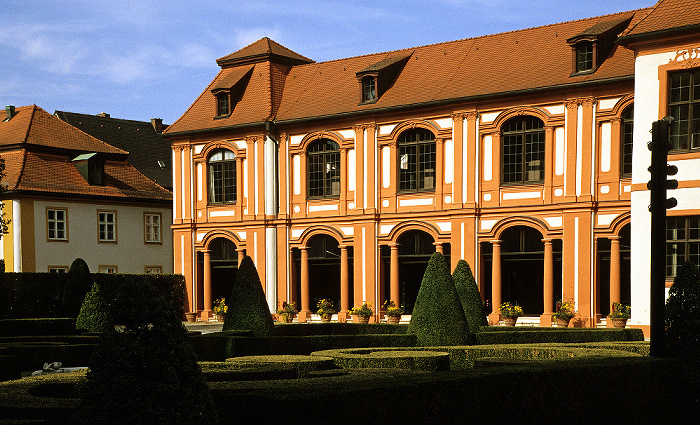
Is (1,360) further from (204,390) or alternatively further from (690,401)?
(690,401)

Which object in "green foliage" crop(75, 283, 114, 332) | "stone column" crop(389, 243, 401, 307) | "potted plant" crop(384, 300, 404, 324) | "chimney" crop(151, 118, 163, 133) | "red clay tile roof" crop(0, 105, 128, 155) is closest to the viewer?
"green foliage" crop(75, 283, 114, 332)

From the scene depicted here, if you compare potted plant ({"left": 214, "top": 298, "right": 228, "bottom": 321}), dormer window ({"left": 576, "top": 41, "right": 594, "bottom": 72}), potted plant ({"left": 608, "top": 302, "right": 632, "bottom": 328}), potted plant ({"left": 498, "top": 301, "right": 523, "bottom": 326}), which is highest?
dormer window ({"left": 576, "top": 41, "right": 594, "bottom": 72})

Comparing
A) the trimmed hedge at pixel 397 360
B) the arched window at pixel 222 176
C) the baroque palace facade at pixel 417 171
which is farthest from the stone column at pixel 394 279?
the trimmed hedge at pixel 397 360

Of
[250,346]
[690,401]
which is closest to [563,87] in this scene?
[250,346]

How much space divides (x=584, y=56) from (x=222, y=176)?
52.9 ft

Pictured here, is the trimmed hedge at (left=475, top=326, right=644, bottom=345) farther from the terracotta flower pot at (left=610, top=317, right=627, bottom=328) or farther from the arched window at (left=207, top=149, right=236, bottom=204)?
the arched window at (left=207, top=149, right=236, bottom=204)

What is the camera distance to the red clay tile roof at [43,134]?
139 feet

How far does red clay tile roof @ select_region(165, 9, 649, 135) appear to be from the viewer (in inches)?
1240

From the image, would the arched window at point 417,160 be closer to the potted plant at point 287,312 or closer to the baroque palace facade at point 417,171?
the baroque palace facade at point 417,171

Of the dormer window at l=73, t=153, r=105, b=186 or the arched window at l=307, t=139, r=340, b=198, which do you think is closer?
the arched window at l=307, t=139, r=340, b=198

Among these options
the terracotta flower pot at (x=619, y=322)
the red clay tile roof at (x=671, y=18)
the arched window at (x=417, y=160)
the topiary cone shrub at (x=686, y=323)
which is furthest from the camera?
the arched window at (x=417, y=160)

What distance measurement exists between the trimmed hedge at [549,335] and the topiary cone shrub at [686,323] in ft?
24.4

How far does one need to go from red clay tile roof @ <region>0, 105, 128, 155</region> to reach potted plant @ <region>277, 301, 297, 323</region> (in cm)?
1482

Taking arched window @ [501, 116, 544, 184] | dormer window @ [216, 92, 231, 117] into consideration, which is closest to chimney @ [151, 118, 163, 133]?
dormer window @ [216, 92, 231, 117]
